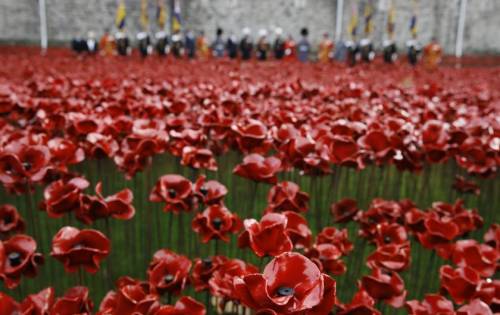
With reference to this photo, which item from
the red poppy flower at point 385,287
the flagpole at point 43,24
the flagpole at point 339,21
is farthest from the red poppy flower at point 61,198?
the flagpole at point 339,21

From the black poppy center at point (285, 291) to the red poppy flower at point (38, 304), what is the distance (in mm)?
580

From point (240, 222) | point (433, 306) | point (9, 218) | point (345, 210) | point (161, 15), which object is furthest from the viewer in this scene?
point (161, 15)

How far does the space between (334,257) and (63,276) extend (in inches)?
79.0

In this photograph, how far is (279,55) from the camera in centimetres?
2231

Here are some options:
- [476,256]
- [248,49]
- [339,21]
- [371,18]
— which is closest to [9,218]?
[476,256]

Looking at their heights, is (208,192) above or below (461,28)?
below

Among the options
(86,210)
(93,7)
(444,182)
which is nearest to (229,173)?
(444,182)

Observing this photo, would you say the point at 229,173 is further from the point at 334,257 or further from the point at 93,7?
the point at 93,7

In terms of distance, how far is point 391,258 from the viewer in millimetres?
1514

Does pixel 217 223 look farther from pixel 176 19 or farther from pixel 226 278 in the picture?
pixel 176 19

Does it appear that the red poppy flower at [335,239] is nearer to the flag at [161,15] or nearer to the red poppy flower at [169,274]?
the red poppy flower at [169,274]

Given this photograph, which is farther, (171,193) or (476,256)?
(171,193)

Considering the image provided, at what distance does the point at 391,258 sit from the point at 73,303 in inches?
36.9

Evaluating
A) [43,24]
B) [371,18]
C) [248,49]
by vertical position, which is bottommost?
[248,49]
